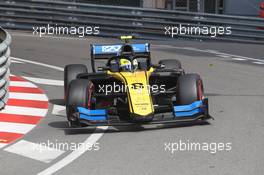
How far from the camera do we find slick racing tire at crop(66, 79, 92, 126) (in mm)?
9062

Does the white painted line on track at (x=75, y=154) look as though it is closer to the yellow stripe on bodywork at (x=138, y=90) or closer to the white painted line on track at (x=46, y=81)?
the yellow stripe on bodywork at (x=138, y=90)

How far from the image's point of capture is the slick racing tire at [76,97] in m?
9.06

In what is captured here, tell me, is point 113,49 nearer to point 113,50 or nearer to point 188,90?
point 113,50

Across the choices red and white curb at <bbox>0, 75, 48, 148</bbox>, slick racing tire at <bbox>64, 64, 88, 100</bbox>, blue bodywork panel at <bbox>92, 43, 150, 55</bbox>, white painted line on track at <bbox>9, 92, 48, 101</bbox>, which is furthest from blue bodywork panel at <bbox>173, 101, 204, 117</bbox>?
white painted line on track at <bbox>9, 92, 48, 101</bbox>

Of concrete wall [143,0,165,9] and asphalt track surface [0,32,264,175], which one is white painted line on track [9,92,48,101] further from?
concrete wall [143,0,165,9]

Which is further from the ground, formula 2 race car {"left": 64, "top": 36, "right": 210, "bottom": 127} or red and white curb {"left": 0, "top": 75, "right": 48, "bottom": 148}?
formula 2 race car {"left": 64, "top": 36, "right": 210, "bottom": 127}

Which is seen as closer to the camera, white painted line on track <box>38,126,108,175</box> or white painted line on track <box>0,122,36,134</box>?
white painted line on track <box>38,126,108,175</box>

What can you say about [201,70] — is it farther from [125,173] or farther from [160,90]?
[125,173]

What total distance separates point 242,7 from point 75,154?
22.3 meters

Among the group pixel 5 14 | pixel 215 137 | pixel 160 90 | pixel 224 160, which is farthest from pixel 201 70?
pixel 5 14

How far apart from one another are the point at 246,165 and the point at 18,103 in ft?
16.7

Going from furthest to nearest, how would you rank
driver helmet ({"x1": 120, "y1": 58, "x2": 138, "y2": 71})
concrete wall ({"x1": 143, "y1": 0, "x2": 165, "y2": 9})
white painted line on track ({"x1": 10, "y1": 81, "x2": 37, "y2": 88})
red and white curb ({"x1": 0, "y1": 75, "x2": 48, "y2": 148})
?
concrete wall ({"x1": 143, "y1": 0, "x2": 165, "y2": 9}) → white painted line on track ({"x1": 10, "y1": 81, "x2": 37, "y2": 88}) → driver helmet ({"x1": 120, "y1": 58, "x2": 138, "y2": 71}) → red and white curb ({"x1": 0, "y1": 75, "x2": 48, "y2": 148})

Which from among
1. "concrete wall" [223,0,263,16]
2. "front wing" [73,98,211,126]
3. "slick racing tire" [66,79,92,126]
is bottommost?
"concrete wall" [223,0,263,16]

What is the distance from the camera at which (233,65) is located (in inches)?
625
